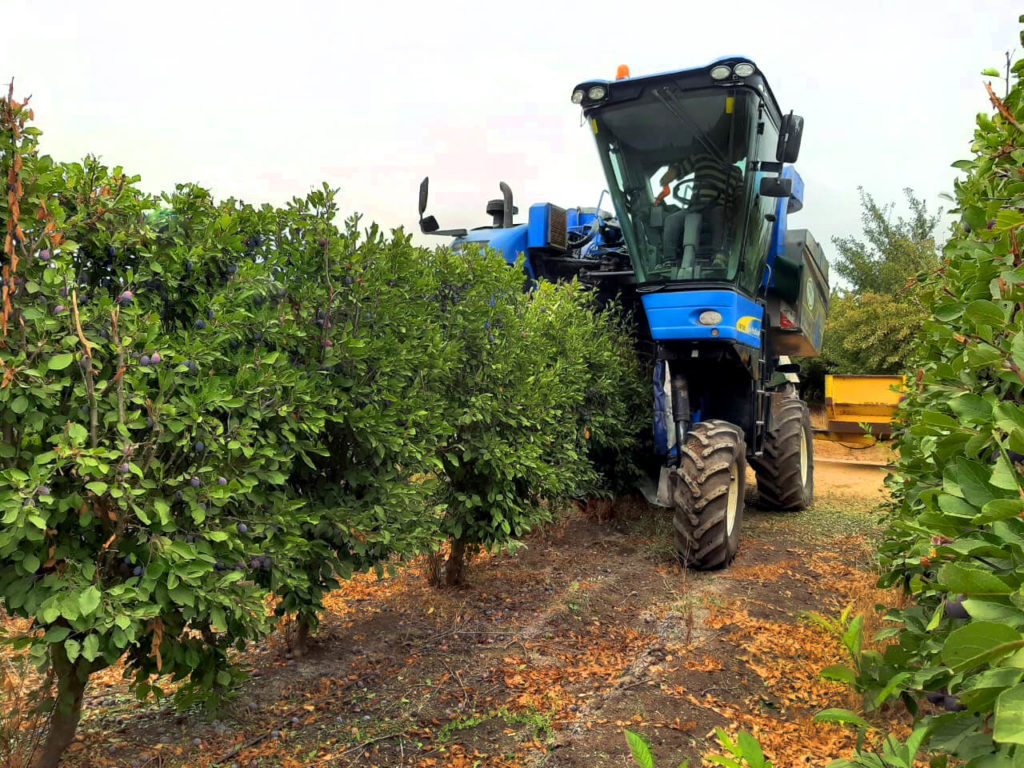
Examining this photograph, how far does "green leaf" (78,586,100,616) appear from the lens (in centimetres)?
207

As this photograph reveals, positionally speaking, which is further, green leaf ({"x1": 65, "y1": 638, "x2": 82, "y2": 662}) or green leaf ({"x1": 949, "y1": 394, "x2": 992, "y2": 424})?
green leaf ({"x1": 65, "y1": 638, "x2": 82, "y2": 662})

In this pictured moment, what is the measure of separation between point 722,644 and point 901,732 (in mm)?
1096

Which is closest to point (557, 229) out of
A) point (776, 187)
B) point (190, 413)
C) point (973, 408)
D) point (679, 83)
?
point (679, 83)

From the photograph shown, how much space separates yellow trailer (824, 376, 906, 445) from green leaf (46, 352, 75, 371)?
12.2 meters

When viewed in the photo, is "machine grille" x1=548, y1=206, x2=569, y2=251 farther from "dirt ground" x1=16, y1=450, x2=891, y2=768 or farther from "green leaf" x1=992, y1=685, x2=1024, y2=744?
"green leaf" x1=992, y1=685, x2=1024, y2=744

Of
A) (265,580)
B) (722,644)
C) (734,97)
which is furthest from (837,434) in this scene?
(265,580)

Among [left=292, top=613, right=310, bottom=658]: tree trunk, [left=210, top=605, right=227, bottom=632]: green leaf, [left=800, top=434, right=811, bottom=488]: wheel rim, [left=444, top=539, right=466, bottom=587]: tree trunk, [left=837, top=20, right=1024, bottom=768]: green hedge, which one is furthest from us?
[left=800, top=434, right=811, bottom=488]: wheel rim

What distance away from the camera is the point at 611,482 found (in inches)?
268

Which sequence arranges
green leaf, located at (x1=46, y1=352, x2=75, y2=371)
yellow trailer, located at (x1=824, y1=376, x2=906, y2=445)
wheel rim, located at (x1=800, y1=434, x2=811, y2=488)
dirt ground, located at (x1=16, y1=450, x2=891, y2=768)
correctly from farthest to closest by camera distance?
yellow trailer, located at (x1=824, y1=376, x2=906, y2=445)
wheel rim, located at (x1=800, y1=434, x2=811, y2=488)
dirt ground, located at (x1=16, y1=450, x2=891, y2=768)
green leaf, located at (x1=46, y1=352, x2=75, y2=371)

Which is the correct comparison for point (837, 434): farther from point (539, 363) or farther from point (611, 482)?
point (539, 363)

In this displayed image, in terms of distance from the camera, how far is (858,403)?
12.2m

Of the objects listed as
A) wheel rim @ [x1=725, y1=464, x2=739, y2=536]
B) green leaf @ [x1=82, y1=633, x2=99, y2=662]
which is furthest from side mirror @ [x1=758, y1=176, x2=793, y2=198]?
green leaf @ [x1=82, y1=633, x2=99, y2=662]

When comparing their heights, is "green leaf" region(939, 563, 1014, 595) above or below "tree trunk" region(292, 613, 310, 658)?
above

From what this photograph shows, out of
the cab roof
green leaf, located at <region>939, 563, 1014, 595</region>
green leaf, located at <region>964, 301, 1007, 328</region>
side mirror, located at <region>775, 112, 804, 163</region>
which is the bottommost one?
green leaf, located at <region>939, 563, 1014, 595</region>
